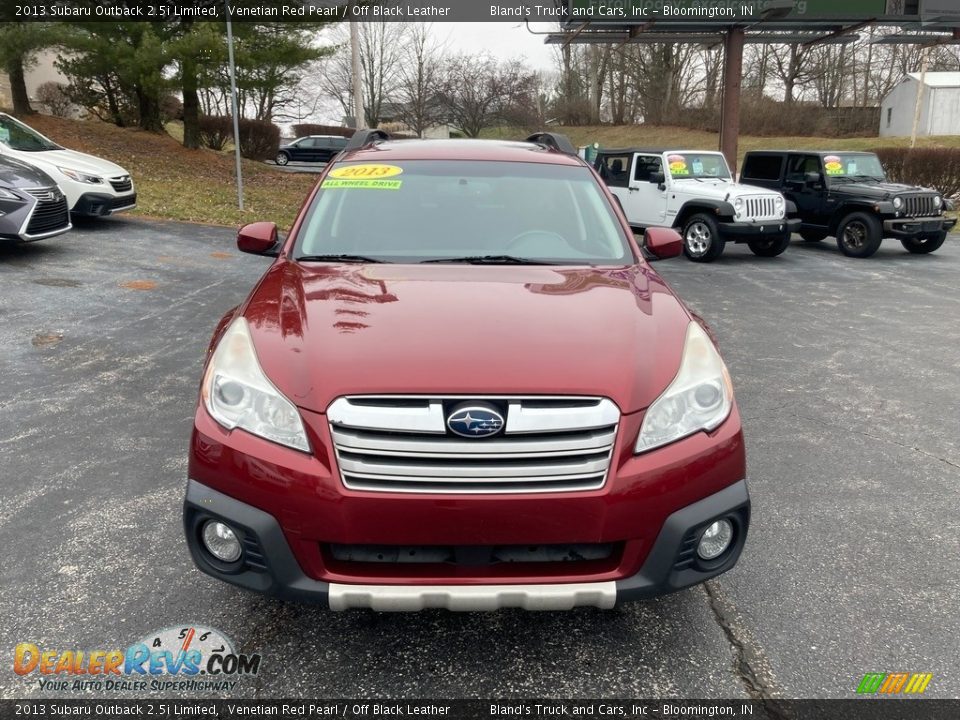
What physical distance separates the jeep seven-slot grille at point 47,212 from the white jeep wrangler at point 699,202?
303 inches

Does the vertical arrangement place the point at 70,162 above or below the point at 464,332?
above

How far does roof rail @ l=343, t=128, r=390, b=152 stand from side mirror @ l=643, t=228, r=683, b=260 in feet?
6.02

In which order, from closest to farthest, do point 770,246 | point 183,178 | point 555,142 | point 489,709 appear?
1. point 489,709
2. point 555,142
3. point 770,246
4. point 183,178

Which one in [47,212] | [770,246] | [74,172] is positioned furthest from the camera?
[770,246]

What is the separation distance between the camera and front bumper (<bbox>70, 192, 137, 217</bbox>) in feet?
36.4

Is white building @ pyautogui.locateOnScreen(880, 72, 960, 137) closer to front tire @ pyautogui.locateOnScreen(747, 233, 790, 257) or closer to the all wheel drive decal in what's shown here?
front tire @ pyautogui.locateOnScreen(747, 233, 790, 257)

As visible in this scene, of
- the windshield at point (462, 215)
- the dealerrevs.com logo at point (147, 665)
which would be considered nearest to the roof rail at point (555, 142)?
the windshield at point (462, 215)

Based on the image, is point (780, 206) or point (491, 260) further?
point (780, 206)

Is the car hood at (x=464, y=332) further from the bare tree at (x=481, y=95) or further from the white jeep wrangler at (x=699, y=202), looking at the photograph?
the bare tree at (x=481, y=95)

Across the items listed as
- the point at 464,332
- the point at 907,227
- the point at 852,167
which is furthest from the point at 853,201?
the point at 464,332

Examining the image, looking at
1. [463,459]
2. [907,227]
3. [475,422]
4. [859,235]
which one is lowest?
[859,235]

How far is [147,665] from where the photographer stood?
8.09 ft

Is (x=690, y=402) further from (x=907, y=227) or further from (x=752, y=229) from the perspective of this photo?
(x=907, y=227)

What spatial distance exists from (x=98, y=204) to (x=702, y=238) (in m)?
9.69
